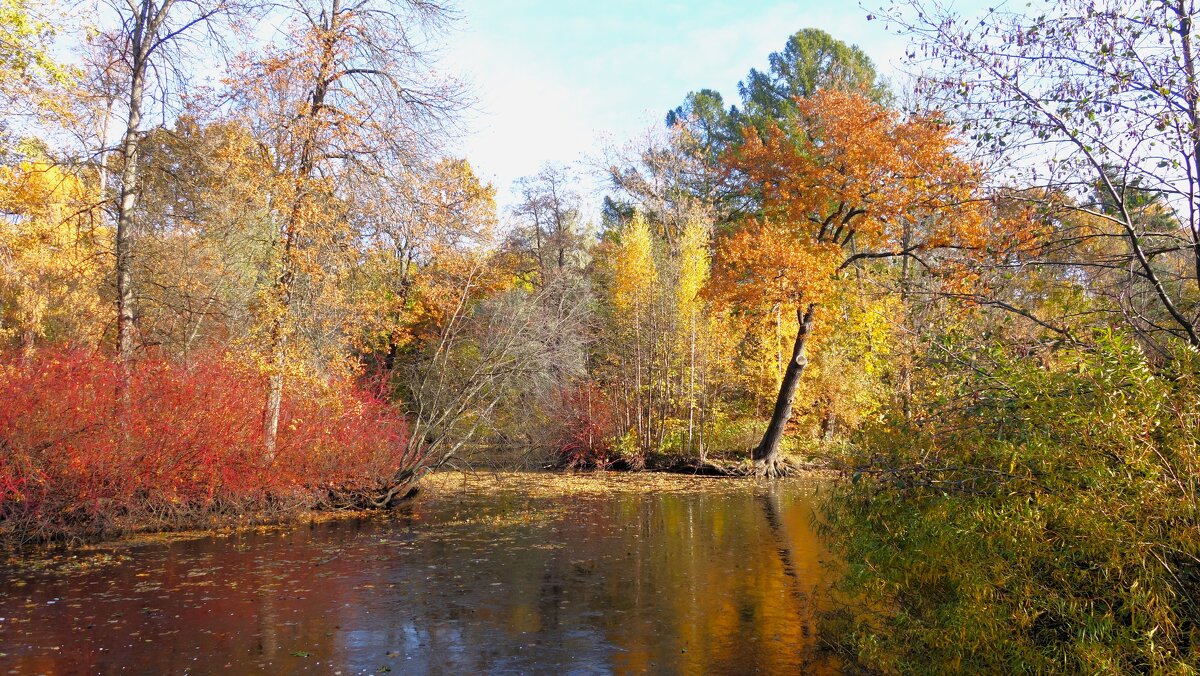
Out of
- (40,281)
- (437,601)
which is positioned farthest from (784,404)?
(40,281)

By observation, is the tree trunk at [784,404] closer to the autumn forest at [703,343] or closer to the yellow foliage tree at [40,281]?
the autumn forest at [703,343]

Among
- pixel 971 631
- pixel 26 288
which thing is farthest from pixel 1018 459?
pixel 26 288

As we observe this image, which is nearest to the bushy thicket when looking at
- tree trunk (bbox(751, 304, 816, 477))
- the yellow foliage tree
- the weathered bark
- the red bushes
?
the red bushes

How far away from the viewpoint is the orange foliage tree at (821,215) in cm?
1798

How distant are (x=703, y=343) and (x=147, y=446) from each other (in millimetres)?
15720

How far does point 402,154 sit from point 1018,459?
41.2ft

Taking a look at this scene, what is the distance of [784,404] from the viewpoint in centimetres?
2106

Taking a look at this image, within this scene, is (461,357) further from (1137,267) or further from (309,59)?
(1137,267)

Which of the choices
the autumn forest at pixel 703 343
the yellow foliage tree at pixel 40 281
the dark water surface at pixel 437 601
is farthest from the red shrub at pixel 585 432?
the yellow foliage tree at pixel 40 281

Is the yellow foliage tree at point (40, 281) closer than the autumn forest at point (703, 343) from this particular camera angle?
No

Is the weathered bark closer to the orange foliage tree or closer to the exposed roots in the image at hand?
the orange foliage tree

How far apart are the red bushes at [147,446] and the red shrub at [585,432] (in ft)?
33.3

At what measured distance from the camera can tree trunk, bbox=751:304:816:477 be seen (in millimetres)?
20797

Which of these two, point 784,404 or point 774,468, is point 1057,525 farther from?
point 774,468
